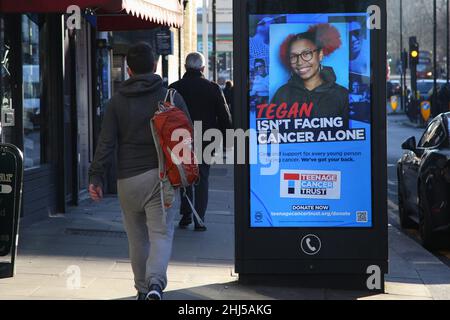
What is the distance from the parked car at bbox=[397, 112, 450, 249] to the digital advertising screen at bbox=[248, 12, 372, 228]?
8.55ft

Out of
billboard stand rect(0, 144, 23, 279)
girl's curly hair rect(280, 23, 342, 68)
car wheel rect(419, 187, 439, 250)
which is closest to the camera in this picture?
girl's curly hair rect(280, 23, 342, 68)

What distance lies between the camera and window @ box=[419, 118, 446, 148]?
10641 millimetres

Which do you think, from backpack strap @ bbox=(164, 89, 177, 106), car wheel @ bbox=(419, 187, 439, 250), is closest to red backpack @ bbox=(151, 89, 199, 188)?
backpack strap @ bbox=(164, 89, 177, 106)

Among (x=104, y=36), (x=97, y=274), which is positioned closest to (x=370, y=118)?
(x=97, y=274)

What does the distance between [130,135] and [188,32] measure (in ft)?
69.9

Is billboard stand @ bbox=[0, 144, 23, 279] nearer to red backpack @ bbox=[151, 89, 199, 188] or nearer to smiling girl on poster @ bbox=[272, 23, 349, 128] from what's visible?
red backpack @ bbox=[151, 89, 199, 188]

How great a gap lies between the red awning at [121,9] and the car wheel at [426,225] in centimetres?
380

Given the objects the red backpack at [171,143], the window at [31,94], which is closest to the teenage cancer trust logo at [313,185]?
the red backpack at [171,143]

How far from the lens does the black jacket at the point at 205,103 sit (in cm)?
1052

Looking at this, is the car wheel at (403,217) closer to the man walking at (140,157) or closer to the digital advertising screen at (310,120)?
the digital advertising screen at (310,120)

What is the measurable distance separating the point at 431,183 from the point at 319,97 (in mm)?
3126

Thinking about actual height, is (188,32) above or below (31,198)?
above
